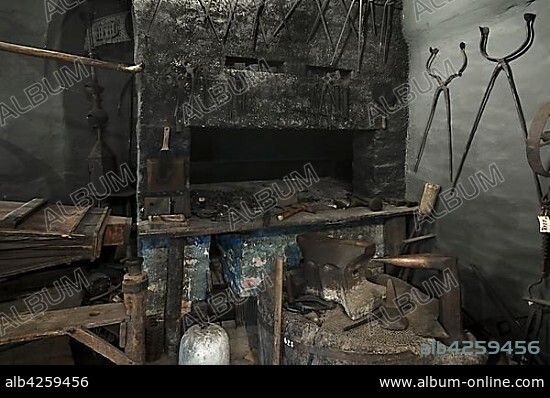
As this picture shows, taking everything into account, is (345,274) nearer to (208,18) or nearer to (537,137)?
(537,137)

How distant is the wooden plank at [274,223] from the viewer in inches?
121

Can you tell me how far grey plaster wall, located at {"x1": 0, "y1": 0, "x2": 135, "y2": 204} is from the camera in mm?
4184

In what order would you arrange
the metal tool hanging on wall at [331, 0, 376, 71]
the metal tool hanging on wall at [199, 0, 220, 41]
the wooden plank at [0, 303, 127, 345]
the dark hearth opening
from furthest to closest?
the dark hearth opening < the metal tool hanging on wall at [331, 0, 376, 71] < the metal tool hanging on wall at [199, 0, 220, 41] < the wooden plank at [0, 303, 127, 345]

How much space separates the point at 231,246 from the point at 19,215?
69.6 inches

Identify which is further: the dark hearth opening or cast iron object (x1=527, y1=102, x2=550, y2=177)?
the dark hearth opening

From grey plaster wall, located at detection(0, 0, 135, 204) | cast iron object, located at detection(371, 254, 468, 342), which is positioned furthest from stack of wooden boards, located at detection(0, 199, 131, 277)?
grey plaster wall, located at detection(0, 0, 135, 204)

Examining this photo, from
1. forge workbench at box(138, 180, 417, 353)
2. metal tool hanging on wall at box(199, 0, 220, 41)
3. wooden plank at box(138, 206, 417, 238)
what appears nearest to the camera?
wooden plank at box(138, 206, 417, 238)

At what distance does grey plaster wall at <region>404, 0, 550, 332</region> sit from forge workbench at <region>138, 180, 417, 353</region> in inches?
23.3

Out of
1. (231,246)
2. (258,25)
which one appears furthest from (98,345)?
(258,25)

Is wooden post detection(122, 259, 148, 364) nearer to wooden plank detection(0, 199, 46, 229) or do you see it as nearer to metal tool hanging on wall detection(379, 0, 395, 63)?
wooden plank detection(0, 199, 46, 229)

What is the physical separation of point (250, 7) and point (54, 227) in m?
2.47

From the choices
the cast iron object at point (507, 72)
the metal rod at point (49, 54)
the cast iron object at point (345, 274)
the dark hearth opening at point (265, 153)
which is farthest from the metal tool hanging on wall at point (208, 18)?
Result: the cast iron object at point (507, 72)

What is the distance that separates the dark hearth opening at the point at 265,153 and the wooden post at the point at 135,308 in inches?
103

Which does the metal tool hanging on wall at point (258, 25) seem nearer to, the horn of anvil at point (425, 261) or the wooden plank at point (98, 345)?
the horn of anvil at point (425, 261)
